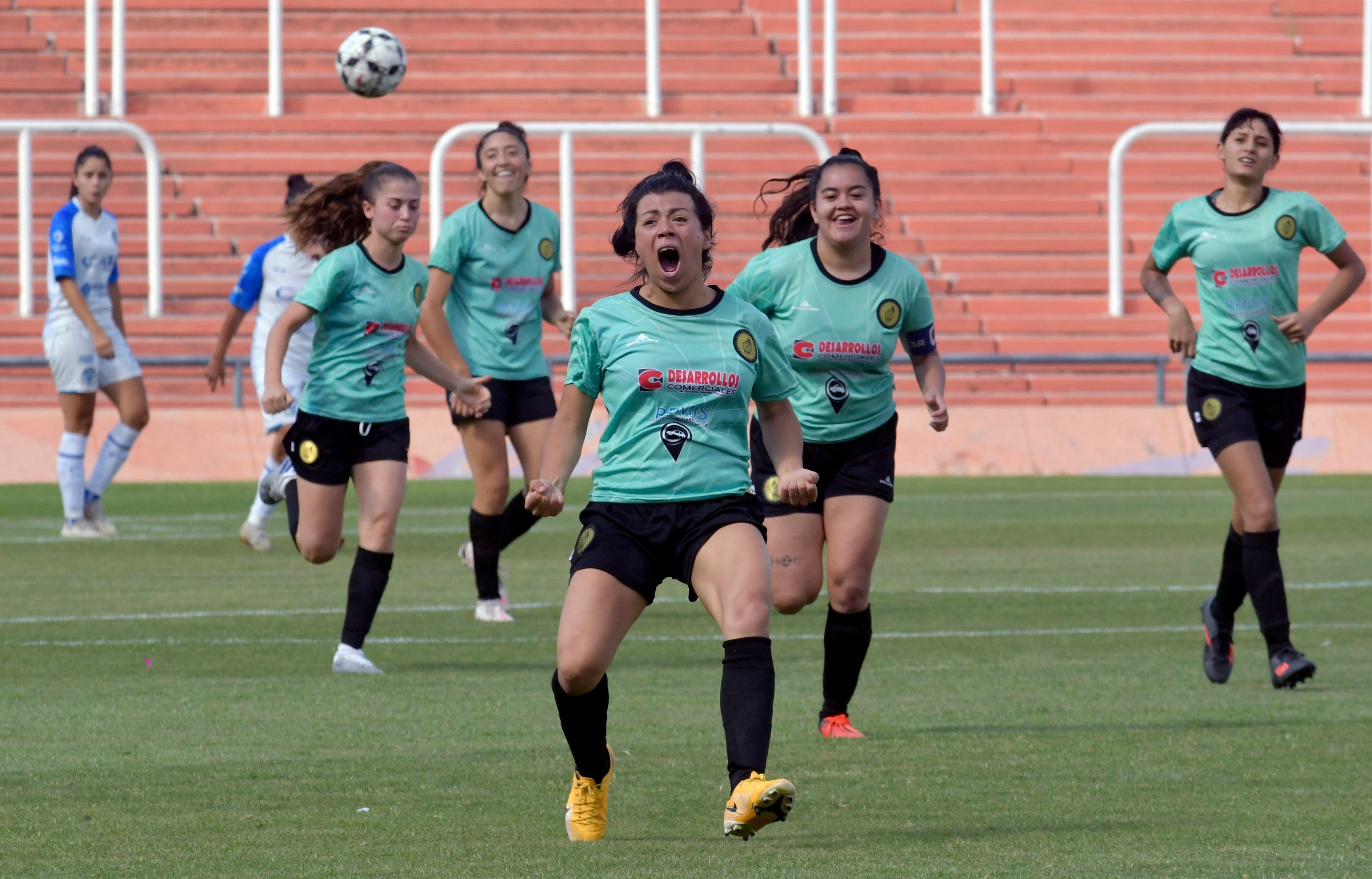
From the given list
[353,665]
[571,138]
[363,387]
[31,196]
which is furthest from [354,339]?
[31,196]

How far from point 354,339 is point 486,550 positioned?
1.68 metres

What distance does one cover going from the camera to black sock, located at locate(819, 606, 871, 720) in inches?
287

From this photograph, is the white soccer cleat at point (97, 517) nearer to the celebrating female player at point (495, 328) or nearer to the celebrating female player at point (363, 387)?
the celebrating female player at point (495, 328)

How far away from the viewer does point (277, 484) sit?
12.3 m

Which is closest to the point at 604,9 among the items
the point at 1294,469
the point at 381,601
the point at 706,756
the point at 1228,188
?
the point at 1294,469

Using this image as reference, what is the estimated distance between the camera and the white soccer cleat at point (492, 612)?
10.6 meters

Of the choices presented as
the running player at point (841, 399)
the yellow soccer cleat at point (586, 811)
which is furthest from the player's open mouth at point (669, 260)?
the running player at point (841, 399)

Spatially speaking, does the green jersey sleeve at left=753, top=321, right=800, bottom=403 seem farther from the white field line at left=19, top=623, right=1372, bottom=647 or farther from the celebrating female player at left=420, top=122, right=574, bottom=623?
the celebrating female player at left=420, top=122, right=574, bottom=623

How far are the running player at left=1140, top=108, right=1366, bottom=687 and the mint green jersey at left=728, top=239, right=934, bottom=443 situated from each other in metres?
1.45

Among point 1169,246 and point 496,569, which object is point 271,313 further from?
point 1169,246

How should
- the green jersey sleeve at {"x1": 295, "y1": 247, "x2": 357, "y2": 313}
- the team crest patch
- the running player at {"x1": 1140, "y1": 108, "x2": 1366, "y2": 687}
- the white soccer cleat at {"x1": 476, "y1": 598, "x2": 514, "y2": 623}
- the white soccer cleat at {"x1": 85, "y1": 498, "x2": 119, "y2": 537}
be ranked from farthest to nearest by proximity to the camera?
the white soccer cleat at {"x1": 85, "y1": 498, "x2": 119, "y2": 537} < the white soccer cleat at {"x1": 476, "y1": 598, "x2": 514, "y2": 623} < the green jersey sleeve at {"x1": 295, "y1": 247, "x2": 357, "y2": 313} < the running player at {"x1": 1140, "y1": 108, "x2": 1366, "y2": 687} < the team crest patch

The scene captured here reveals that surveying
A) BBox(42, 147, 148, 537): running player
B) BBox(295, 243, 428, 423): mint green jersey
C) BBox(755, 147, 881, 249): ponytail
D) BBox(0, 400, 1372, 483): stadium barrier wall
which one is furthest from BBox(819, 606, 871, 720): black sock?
BBox(0, 400, 1372, 483): stadium barrier wall

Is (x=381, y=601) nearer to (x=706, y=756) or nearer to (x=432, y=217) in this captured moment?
(x=706, y=756)

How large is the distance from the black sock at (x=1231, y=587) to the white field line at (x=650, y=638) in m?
1.24
